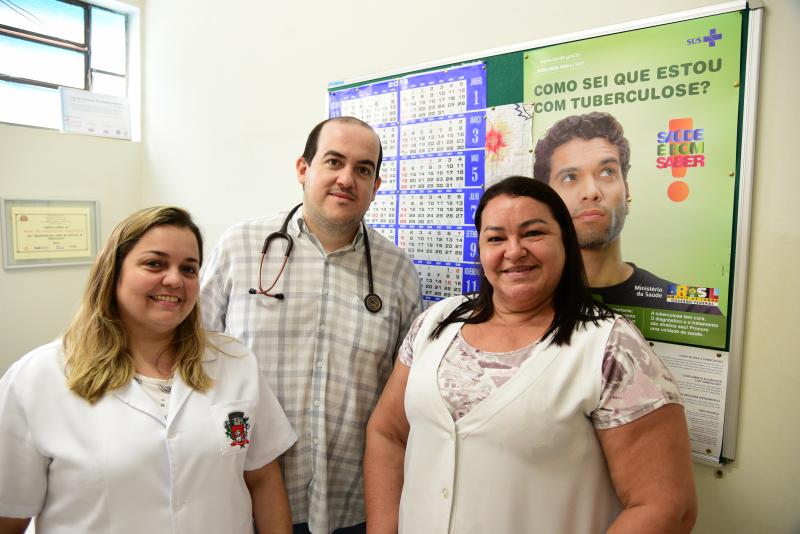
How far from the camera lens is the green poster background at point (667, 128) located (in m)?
1.20

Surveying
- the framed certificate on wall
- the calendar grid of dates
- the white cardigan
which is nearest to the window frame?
the framed certificate on wall

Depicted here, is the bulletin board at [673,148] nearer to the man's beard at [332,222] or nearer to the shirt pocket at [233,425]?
the man's beard at [332,222]

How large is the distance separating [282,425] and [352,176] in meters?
0.68

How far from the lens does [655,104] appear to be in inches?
50.5

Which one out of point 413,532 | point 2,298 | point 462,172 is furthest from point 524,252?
point 2,298

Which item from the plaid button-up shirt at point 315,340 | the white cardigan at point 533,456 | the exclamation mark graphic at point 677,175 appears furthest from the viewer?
the plaid button-up shirt at point 315,340

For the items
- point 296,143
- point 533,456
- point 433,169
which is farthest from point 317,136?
point 533,456

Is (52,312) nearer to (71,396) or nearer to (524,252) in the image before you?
(71,396)

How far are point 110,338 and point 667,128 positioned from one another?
4.48ft

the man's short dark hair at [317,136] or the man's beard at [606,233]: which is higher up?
the man's short dark hair at [317,136]

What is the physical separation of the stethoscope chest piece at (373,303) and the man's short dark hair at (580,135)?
56 centimetres

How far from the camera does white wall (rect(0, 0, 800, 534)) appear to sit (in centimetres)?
117

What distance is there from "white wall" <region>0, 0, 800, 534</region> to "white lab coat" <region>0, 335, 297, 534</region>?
1.15 metres

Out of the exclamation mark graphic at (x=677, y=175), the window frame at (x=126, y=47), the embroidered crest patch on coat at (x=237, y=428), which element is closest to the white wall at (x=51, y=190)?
the window frame at (x=126, y=47)
